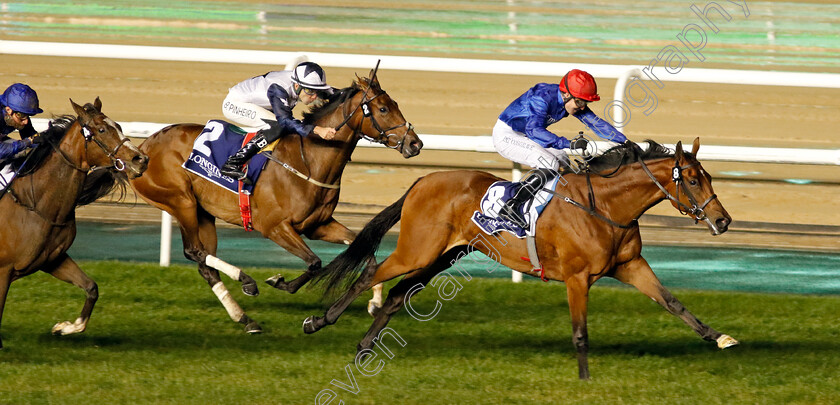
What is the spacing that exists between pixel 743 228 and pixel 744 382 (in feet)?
12.3

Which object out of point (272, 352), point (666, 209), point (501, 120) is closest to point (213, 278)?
point (272, 352)

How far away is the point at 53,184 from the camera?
5816 millimetres

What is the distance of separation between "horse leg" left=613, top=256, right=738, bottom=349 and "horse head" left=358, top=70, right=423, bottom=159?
57.8 inches

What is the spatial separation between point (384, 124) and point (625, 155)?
1.52 metres

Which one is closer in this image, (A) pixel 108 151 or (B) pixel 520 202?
(A) pixel 108 151

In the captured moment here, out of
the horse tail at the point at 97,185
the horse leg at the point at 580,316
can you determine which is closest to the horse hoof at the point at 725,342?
the horse leg at the point at 580,316

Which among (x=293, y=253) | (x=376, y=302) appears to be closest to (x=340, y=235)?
(x=293, y=253)

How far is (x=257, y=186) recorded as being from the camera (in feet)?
22.4

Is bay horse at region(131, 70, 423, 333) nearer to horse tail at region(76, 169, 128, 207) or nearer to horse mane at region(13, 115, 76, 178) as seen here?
horse tail at region(76, 169, 128, 207)

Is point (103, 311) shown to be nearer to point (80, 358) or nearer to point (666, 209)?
point (80, 358)

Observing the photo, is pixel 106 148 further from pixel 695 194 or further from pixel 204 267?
pixel 695 194

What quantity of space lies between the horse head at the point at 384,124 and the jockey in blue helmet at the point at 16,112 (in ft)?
5.92

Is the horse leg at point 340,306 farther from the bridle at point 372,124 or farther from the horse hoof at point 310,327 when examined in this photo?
the bridle at point 372,124

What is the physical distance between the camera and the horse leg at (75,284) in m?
6.09
